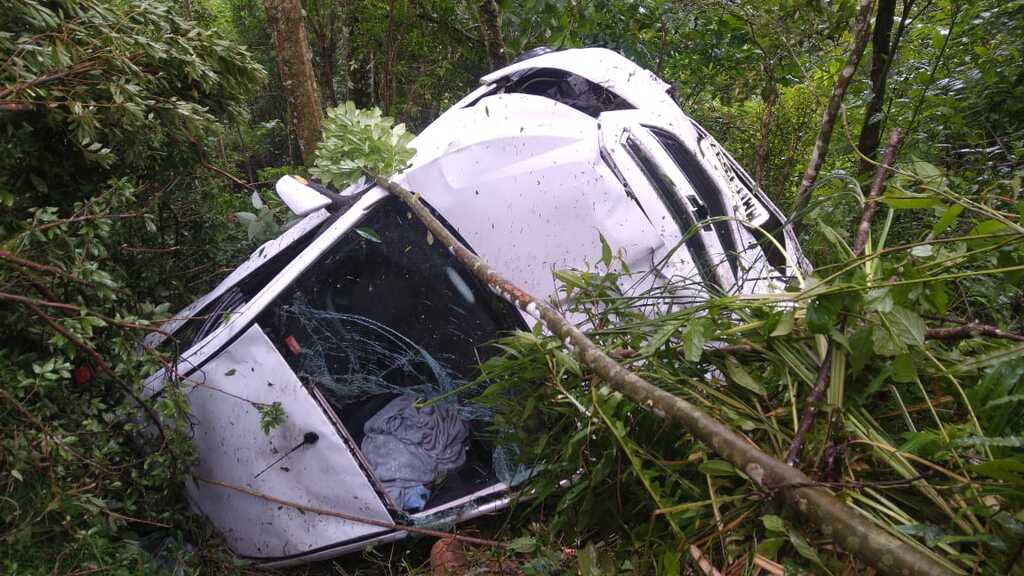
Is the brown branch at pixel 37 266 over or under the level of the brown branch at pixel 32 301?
over

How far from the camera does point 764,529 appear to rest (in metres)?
1.35

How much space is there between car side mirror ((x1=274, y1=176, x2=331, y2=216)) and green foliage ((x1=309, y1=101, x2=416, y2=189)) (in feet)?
0.37

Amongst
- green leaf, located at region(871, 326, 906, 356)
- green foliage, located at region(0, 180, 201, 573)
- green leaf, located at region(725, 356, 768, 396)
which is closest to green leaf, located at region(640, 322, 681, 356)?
green leaf, located at region(725, 356, 768, 396)

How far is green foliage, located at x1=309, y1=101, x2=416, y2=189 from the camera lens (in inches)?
135

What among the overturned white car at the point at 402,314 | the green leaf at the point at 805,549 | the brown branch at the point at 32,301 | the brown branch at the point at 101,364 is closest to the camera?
the green leaf at the point at 805,549

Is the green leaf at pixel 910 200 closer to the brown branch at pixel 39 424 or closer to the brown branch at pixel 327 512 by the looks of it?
the brown branch at pixel 327 512

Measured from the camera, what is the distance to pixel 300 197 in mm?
3506

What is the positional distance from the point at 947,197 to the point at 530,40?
5.89m

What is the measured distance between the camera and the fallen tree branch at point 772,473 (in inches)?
41.5

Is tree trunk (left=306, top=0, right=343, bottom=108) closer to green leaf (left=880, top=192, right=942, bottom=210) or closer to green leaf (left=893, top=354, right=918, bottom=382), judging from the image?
green leaf (left=880, top=192, right=942, bottom=210)

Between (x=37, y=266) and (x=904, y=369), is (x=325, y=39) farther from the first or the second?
(x=904, y=369)

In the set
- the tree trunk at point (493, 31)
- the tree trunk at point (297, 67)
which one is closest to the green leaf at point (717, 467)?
the tree trunk at point (297, 67)

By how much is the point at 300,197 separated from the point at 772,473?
111 inches

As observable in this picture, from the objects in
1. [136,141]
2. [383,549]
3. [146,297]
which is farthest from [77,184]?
[383,549]
